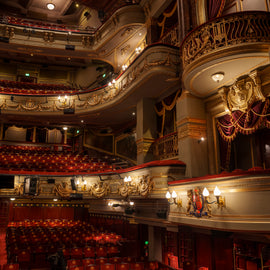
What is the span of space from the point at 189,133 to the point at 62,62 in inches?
532

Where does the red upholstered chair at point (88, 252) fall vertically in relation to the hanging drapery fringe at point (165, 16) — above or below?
below

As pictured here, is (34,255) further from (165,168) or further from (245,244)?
(245,244)

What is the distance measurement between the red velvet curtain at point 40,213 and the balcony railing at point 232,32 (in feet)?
37.2

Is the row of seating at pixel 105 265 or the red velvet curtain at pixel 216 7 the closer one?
the row of seating at pixel 105 265

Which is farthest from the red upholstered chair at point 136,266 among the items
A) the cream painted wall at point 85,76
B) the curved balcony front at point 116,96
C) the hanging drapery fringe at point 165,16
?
the cream painted wall at point 85,76

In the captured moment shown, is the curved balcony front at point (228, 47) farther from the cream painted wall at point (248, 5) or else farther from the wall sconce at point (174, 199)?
the wall sconce at point (174, 199)

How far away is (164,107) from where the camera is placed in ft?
32.3

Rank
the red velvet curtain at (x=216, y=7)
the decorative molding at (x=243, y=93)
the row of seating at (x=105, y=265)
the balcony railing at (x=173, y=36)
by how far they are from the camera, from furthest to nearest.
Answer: the balcony railing at (x=173, y=36), the red velvet curtain at (x=216, y=7), the row of seating at (x=105, y=265), the decorative molding at (x=243, y=93)

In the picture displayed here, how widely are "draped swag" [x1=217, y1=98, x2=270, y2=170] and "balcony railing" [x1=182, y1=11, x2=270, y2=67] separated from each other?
4.57ft

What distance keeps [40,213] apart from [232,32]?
504 inches

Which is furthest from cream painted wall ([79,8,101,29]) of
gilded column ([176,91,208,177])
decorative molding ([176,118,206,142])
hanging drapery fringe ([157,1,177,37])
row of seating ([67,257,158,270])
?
row of seating ([67,257,158,270])

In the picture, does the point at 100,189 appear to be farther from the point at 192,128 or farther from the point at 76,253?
the point at 192,128

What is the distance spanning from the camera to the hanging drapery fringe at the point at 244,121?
5926 mm

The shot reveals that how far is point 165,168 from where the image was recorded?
282 inches
